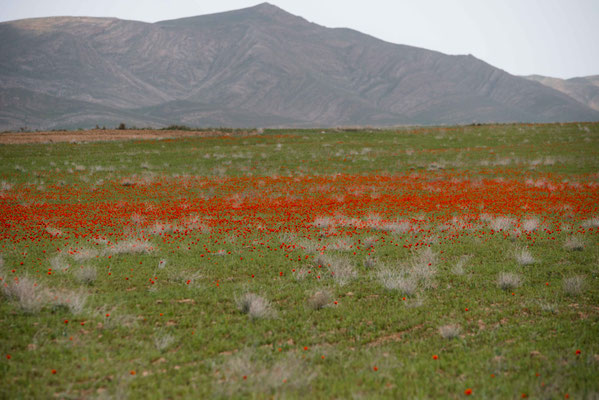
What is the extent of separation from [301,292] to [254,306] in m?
1.61

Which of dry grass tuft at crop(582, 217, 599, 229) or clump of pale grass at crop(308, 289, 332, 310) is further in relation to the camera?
dry grass tuft at crop(582, 217, 599, 229)

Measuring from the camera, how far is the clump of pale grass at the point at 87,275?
30.5ft

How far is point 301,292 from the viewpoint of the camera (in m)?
9.15

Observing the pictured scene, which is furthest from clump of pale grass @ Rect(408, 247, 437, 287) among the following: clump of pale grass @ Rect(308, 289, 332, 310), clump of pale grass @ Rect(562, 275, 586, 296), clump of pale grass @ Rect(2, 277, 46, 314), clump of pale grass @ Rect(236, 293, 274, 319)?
clump of pale grass @ Rect(2, 277, 46, 314)

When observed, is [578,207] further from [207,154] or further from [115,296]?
[207,154]

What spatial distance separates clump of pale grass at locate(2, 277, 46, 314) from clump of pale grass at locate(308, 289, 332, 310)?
16.9 ft

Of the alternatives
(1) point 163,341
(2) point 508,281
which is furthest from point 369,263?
(1) point 163,341

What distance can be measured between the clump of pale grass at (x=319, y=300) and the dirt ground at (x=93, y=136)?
1770 inches

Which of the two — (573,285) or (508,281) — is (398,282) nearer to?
(508,281)

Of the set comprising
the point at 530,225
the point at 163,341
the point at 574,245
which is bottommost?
the point at 163,341

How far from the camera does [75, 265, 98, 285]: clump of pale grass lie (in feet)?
30.5

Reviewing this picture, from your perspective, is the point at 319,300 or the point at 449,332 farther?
the point at 319,300

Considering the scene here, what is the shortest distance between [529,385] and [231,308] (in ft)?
17.5

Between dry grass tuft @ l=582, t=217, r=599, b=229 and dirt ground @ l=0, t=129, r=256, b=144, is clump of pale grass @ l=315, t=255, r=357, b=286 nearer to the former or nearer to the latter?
dry grass tuft @ l=582, t=217, r=599, b=229
